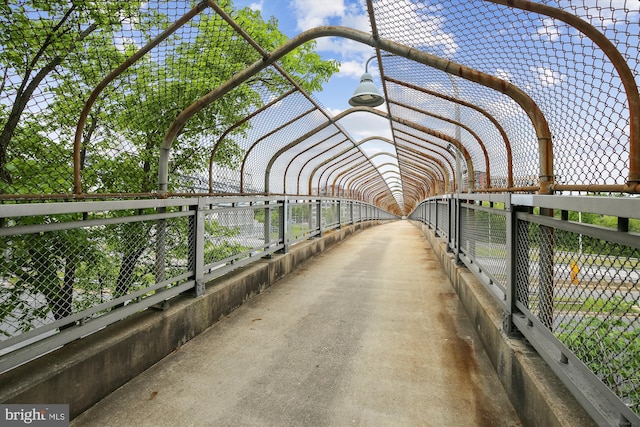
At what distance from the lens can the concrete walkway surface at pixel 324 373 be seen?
1.94m

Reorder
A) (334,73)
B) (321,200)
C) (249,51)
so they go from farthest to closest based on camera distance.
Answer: (334,73) → (321,200) → (249,51)

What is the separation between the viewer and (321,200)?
8031 millimetres

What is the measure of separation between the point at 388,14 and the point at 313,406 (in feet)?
10.7

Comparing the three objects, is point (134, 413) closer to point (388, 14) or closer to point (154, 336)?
point (154, 336)

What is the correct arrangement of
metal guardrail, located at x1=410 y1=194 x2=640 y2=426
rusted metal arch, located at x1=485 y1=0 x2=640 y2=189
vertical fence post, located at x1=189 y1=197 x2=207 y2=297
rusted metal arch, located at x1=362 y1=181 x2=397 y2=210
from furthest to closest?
rusted metal arch, located at x1=362 y1=181 x2=397 y2=210, vertical fence post, located at x1=189 y1=197 x2=207 y2=297, rusted metal arch, located at x1=485 y1=0 x2=640 y2=189, metal guardrail, located at x1=410 y1=194 x2=640 y2=426

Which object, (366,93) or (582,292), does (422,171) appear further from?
(582,292)

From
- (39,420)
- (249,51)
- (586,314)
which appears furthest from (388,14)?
(39,420)

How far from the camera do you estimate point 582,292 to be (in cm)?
155

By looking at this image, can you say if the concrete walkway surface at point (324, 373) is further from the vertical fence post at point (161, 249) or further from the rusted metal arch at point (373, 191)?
the rusted metal arch at point (373, 191)

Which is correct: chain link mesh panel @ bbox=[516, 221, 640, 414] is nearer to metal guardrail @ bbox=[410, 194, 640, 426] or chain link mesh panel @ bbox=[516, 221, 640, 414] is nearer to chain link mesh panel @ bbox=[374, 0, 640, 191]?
metal guardrail @ bbox=[410, 194, 640, 426]

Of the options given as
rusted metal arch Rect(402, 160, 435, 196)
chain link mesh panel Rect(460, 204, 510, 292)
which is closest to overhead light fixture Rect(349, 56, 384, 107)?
chain link mesh panel Rect(460, 204, 510, 292)

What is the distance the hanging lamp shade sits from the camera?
3.98 metres

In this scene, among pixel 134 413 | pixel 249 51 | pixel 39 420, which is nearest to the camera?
pixel 39 420

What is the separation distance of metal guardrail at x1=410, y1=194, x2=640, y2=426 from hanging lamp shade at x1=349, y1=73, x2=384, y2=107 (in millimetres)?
2107
